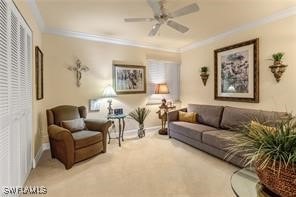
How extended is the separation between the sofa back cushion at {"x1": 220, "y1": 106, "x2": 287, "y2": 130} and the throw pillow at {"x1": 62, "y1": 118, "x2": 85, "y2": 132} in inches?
111

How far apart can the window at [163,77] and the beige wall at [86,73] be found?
0.98ft

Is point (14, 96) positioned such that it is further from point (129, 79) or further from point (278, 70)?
point (278, 70)

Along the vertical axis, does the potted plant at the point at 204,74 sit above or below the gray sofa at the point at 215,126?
above

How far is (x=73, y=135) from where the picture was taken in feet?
10.9

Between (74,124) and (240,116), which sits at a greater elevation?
(240,116)

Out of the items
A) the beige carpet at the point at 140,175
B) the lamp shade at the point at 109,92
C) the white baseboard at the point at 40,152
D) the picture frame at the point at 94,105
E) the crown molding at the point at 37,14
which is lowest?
the beige carpet at the point at 140,175

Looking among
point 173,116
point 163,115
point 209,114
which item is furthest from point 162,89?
point 209,114

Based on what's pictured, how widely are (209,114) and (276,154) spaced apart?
3469 millimetres

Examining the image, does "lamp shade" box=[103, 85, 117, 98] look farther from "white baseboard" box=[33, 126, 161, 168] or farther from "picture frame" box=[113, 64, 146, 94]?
"white baseboard" box=[33, 126, 161, 168]

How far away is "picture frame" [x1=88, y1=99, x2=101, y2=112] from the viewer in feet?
15.0

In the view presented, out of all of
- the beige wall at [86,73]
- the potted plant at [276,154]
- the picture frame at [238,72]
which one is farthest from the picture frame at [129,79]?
the potted plant at [276,154]

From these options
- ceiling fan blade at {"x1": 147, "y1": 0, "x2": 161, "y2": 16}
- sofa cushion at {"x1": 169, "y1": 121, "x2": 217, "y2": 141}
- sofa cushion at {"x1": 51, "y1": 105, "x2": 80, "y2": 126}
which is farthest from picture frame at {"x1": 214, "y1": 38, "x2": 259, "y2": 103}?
sofa cushion at {"x1": 51, "y1": 105, "x2": 80, "y2": 126}

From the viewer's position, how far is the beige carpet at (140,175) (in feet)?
7.83

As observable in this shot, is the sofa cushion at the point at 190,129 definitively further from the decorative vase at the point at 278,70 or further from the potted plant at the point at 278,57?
the potted plant at the point at 278,57
